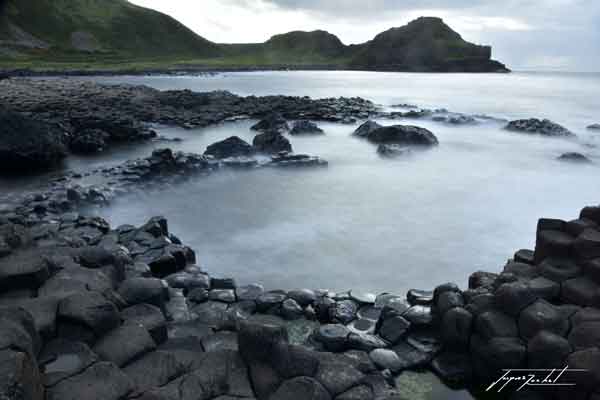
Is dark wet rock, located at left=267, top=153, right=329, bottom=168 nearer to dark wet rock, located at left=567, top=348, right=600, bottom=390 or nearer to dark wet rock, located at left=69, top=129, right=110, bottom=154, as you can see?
dark wet rock, located at left=69, top=129, right=110, bottom=154

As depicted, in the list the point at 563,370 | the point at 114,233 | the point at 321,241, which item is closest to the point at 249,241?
the point at 321,241

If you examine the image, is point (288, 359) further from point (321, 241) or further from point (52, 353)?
point (321, 241)

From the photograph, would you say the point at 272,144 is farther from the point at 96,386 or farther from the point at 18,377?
the point at 18,377

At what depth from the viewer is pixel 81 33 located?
132125 mm

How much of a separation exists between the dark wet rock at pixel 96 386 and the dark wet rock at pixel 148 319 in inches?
34.2

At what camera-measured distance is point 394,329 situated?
511 cm

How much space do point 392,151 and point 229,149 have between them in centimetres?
666

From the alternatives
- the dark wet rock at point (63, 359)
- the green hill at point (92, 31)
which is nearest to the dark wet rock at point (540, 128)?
the dark wet rock at point (63, 359)

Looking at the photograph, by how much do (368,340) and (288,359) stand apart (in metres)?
1.51

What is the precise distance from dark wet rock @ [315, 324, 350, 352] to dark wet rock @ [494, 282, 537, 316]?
172 centimetres

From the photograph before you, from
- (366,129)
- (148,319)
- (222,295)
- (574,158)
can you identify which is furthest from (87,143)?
(574,158)

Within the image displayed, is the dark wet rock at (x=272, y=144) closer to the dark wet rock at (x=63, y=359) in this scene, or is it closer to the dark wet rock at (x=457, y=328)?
the dark wet rock at (x=457, y=328)

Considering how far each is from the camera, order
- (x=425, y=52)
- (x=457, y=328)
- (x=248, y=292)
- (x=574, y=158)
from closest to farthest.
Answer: (x=457, y=328) → (x=248, y=292) → (x=574, y=158) → (x=425, y=52)

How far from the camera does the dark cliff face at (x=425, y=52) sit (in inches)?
5561
